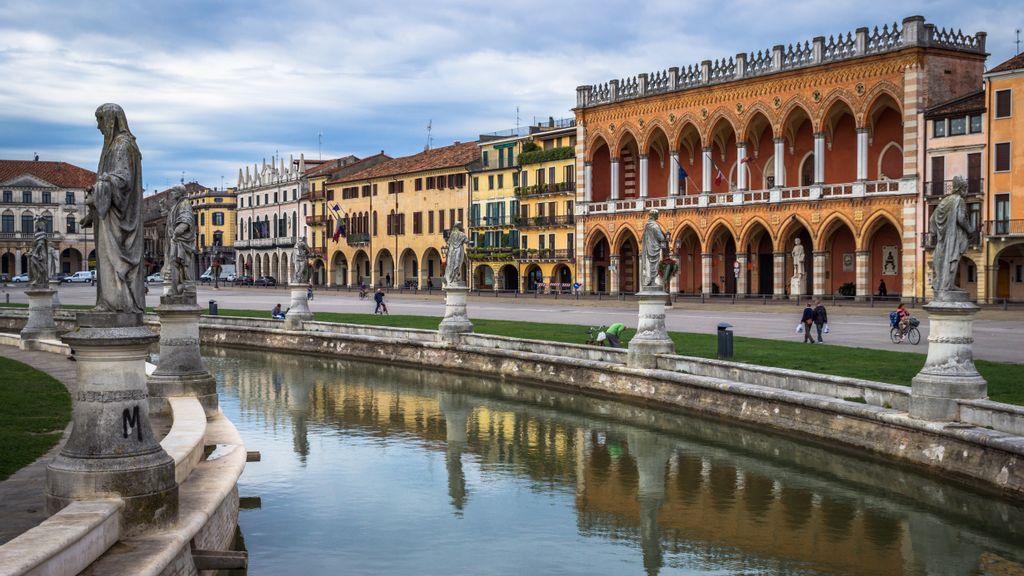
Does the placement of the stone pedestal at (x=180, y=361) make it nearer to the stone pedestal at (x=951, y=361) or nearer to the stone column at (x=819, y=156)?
the stone pedestal at (x=951, y=361)

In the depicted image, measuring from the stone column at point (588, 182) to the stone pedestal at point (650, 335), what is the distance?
4445 centimetres

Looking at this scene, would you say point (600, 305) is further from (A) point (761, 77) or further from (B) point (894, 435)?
(B) point (894, 435)

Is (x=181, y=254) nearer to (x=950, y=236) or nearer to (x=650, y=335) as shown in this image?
(x=650, y=335)

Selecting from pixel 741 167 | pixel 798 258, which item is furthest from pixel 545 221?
pixel 798 258

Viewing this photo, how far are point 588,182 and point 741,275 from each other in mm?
13801

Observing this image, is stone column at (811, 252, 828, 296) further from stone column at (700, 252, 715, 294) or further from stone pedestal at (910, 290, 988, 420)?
stone pedestal at (910, 290, 988, 420)

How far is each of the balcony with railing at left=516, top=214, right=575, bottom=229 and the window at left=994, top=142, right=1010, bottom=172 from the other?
29.2 m

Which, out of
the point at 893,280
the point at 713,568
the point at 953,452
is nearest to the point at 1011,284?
the point at 893,280

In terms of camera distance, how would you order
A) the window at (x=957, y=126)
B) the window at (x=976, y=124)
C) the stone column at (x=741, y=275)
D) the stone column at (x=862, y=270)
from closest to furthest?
the window at (x=976, y=124), the window at (x=957, y=126), the stone column at (x=862, y=270), the stone column at (x=741, y=275)

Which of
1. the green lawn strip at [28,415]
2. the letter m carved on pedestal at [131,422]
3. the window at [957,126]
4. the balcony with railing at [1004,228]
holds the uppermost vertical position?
the window at [957,126]

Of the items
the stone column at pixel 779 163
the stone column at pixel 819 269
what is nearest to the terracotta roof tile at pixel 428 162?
the stone column at pixel 779 163

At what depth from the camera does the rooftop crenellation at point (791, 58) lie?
50.1 metres

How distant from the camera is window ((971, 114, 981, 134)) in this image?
47781 millimetres

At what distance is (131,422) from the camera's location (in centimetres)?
889
